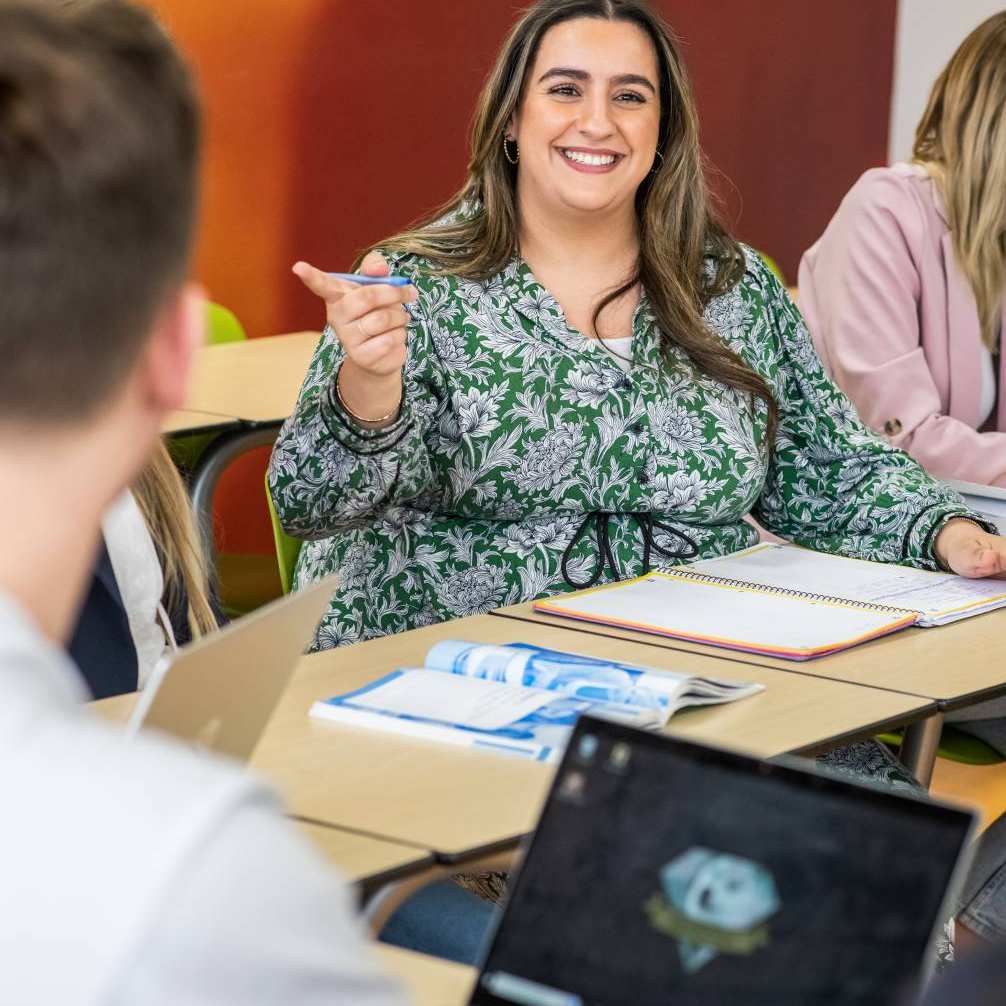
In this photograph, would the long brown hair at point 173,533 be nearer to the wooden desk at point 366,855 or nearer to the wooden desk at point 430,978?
the wooden desk at point 366,855

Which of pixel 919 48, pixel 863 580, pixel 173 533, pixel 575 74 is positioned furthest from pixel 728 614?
pixel 919 48

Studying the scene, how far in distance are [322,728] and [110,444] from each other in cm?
85

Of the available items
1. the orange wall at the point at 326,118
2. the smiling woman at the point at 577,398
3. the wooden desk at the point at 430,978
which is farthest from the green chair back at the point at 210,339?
the wooden desk at the point at 430,978

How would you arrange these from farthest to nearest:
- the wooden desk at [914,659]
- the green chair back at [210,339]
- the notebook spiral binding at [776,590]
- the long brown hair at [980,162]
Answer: the green chair back at [210,339] < the long brown hair at [980,162] < the notebook spiral binding at [776,590] < the wooden desk at [914,659]

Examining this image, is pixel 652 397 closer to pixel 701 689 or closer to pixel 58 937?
pixel 701 689

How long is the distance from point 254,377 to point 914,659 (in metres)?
2.01

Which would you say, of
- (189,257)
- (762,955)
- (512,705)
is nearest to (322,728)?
(512,705)

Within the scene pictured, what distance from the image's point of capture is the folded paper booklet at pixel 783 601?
188 centimetres

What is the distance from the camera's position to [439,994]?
1047 mm

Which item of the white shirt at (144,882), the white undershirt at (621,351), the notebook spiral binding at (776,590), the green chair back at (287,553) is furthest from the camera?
the green chair back at (287,553)

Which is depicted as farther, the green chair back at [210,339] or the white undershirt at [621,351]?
the green chair back at [210,339]

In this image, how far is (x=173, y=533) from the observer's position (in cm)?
189

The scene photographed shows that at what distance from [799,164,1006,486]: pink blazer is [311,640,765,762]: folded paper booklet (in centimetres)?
137

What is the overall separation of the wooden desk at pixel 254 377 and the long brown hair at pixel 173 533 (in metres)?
1.16
